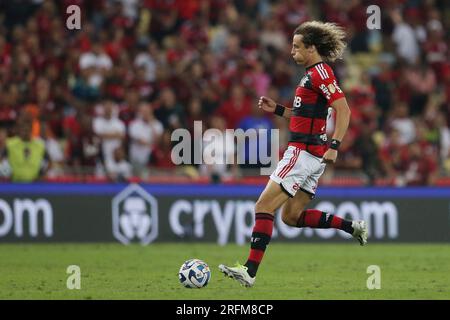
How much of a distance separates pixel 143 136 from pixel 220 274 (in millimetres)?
6462

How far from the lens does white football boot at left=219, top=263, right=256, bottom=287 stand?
9.89m

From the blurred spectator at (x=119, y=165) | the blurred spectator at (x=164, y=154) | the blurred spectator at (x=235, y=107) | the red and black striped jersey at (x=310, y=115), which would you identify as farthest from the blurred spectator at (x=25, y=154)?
the red and black striped jersey at (x=310, y=115)

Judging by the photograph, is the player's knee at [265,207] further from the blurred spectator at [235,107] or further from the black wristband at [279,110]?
the blurred spectator at [235,107]

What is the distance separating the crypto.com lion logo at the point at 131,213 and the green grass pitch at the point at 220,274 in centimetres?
43

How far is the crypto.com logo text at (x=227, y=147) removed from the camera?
56.0 feet

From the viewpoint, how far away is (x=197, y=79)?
19453mm

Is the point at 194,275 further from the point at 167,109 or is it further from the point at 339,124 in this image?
the point at 167,109

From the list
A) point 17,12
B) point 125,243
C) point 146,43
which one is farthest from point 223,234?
point 17,12

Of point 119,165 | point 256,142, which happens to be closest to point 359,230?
point 256,142

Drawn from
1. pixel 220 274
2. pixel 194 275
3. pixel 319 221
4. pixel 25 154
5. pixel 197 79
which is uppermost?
pixel 197 79

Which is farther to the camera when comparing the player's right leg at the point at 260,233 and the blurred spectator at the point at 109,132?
the blurred spectator at the point at 109,132

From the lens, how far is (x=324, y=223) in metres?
10.8

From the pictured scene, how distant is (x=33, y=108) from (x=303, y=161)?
8371 millimetres
